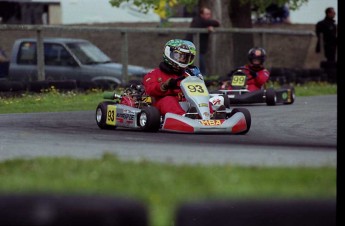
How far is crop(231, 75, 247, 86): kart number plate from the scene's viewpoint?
54.4 ft

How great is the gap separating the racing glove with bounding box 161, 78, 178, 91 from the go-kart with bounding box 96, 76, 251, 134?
9 cm

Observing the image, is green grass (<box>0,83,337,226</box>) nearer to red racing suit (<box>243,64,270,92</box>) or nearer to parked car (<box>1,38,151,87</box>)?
red racing suit (<box>243,64,270,92</box>)

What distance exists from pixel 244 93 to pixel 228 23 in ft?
23.5

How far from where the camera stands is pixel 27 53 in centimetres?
1894

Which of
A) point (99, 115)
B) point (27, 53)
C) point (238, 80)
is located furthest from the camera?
point (27, 53)

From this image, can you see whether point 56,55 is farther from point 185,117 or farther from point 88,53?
point 185,117

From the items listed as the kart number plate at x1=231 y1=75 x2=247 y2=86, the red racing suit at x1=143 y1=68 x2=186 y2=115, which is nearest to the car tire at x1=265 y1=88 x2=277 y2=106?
the kart number plate at x1=231 y1=75 x2=247 y2=86

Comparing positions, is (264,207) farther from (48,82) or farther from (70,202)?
(48,82)

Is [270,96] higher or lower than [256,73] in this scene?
lower

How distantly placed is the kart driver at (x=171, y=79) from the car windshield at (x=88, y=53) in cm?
794

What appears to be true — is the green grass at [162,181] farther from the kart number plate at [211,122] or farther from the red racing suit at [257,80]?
the red racing suit at [257,80]

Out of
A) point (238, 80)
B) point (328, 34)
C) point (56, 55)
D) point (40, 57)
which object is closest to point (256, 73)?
point (238, 80)

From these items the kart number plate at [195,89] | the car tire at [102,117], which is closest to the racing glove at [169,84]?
the kart number plate at [195,89]

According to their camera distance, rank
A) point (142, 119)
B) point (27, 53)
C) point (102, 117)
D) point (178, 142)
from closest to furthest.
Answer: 1. point (178, 142)
2. point (142, 119)
3. point (102, 117)
4. point (27, 53)
